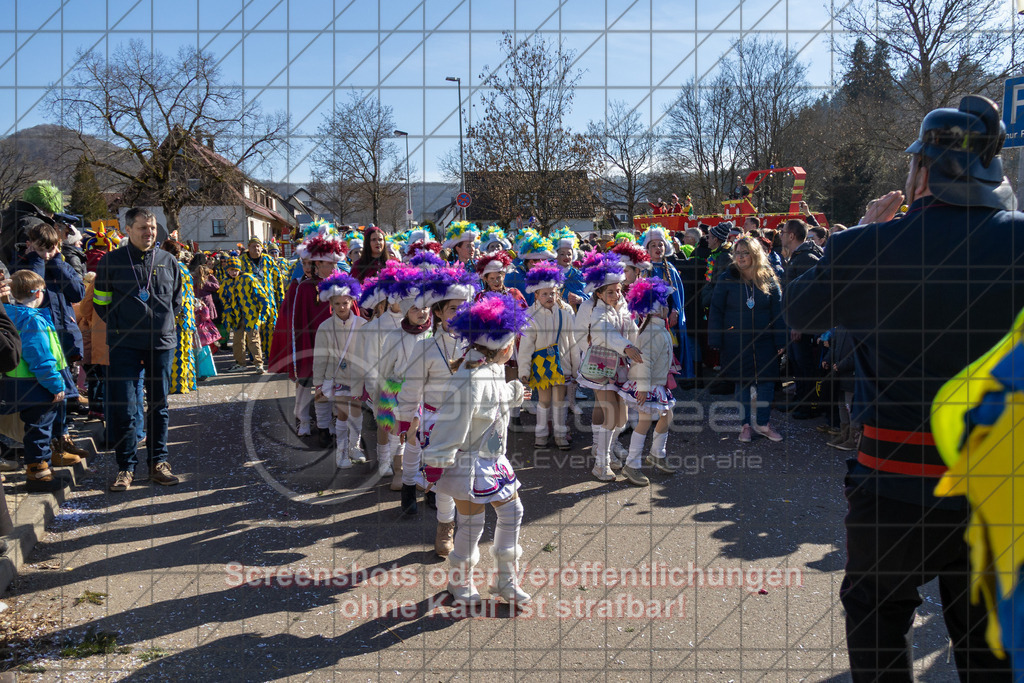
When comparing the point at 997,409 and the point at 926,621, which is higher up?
the point at 997,409

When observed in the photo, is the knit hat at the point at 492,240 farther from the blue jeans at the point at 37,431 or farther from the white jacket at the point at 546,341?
the blue jeans at the point at 37,431

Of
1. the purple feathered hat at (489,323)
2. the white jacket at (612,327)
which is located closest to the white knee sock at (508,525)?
the purple feathered hat at (489,323)

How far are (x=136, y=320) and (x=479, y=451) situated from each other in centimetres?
285

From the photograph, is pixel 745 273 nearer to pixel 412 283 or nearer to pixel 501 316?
pixel 412 283

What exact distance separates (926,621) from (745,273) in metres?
3.48

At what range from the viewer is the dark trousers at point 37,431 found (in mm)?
4699

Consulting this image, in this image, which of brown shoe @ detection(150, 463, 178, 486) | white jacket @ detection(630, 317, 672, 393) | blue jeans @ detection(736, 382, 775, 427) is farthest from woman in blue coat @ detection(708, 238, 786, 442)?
brown shoe @ detection(150, 463, 178, 486)

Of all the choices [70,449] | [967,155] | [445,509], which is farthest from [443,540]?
[70,449]

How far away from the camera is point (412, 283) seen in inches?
193

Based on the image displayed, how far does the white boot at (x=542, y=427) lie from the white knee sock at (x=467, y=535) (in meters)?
2.90

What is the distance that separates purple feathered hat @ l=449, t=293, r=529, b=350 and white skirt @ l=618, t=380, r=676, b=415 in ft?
6.74

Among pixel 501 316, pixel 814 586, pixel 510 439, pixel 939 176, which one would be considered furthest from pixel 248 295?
pixel 939 176

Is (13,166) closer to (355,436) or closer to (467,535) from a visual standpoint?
(355,436)

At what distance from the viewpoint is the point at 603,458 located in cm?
556
